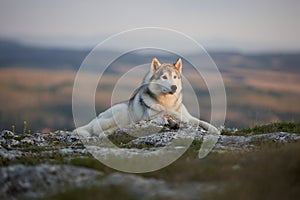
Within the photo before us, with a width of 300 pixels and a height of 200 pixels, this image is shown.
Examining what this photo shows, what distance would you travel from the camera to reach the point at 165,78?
24.2m

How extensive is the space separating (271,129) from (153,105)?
265 inches

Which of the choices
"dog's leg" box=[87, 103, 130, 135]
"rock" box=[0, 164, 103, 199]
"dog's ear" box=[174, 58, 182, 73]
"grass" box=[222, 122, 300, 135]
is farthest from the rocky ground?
"dog's leg" box=[87, 103, 130, 135]

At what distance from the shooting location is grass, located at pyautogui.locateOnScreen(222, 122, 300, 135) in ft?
77.8

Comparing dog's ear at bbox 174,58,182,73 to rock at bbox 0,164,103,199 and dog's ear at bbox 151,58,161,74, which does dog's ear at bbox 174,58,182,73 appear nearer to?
dog's ear at bbox 151,58,161,74

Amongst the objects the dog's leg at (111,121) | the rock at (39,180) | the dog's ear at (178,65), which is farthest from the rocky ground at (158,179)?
the dog's leg at (111,121)

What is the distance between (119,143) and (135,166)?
9.18 meters

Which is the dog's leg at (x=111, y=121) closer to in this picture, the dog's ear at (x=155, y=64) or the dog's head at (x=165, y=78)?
the dog's head at (x=165, y=78)

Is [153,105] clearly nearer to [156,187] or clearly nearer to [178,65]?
[178,65]

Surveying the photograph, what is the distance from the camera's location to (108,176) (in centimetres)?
1105

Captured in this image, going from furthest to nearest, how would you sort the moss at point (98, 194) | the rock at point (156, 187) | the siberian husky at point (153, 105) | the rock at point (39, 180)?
the siberian husky at point (153, 105) < the rock at point (39, 180) < the rock at point (156, 187) < the moss at point (98, 194)

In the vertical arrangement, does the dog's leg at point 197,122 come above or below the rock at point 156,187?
above

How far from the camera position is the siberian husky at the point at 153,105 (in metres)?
24.4

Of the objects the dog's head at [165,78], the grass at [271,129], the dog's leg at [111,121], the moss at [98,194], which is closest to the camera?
the moss at [98,194]

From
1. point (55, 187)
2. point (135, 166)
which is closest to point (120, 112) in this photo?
point (135, 166)
